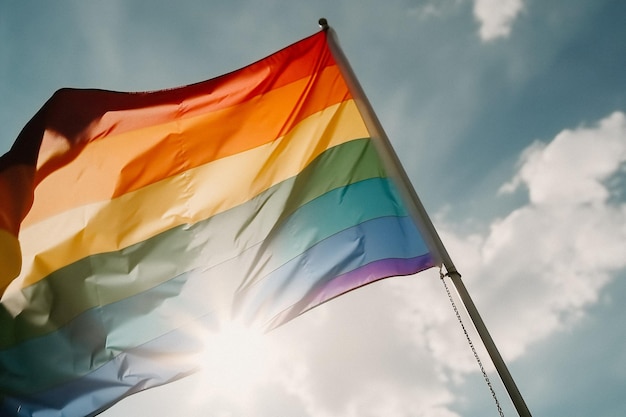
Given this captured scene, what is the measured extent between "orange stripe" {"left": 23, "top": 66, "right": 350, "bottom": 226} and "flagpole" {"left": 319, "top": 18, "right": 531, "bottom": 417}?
1.27 ft

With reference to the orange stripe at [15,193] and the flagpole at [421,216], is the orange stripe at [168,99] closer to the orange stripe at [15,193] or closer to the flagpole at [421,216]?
the flagpole at [421,216]

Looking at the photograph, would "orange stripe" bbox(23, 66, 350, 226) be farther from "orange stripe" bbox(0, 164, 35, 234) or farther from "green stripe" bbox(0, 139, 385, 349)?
"green stripe" bbox(0, 139, 385, 349)

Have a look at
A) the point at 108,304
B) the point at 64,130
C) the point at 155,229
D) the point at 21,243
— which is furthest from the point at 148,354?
the point at 64,130

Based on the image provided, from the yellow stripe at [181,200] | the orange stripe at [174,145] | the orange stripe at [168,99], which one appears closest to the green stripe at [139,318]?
the yellow stripe at [181,200]

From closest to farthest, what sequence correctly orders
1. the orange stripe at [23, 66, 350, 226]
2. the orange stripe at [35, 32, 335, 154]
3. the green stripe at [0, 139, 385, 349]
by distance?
1. the green stripe at [0, 139, 385, 349]
2. the orange stripe at [23, 66, 350, 226]
3. the orange stripe at [35, 32, 335, 154]

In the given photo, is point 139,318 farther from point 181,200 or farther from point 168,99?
point 168,99

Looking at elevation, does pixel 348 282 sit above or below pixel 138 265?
below

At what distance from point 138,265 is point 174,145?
148 centimetres

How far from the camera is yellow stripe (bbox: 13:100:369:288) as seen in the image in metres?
5.58

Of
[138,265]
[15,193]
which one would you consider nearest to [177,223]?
[138,265]

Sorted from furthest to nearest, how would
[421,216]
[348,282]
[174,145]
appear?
[174,145], [348,282], [421,216]

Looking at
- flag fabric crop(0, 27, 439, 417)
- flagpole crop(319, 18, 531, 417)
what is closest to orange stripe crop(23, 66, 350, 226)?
flag fabric crop(0, 27, 439, 417)

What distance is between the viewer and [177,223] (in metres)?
5.63

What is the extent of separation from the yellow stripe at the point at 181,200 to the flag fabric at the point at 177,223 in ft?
0.05
